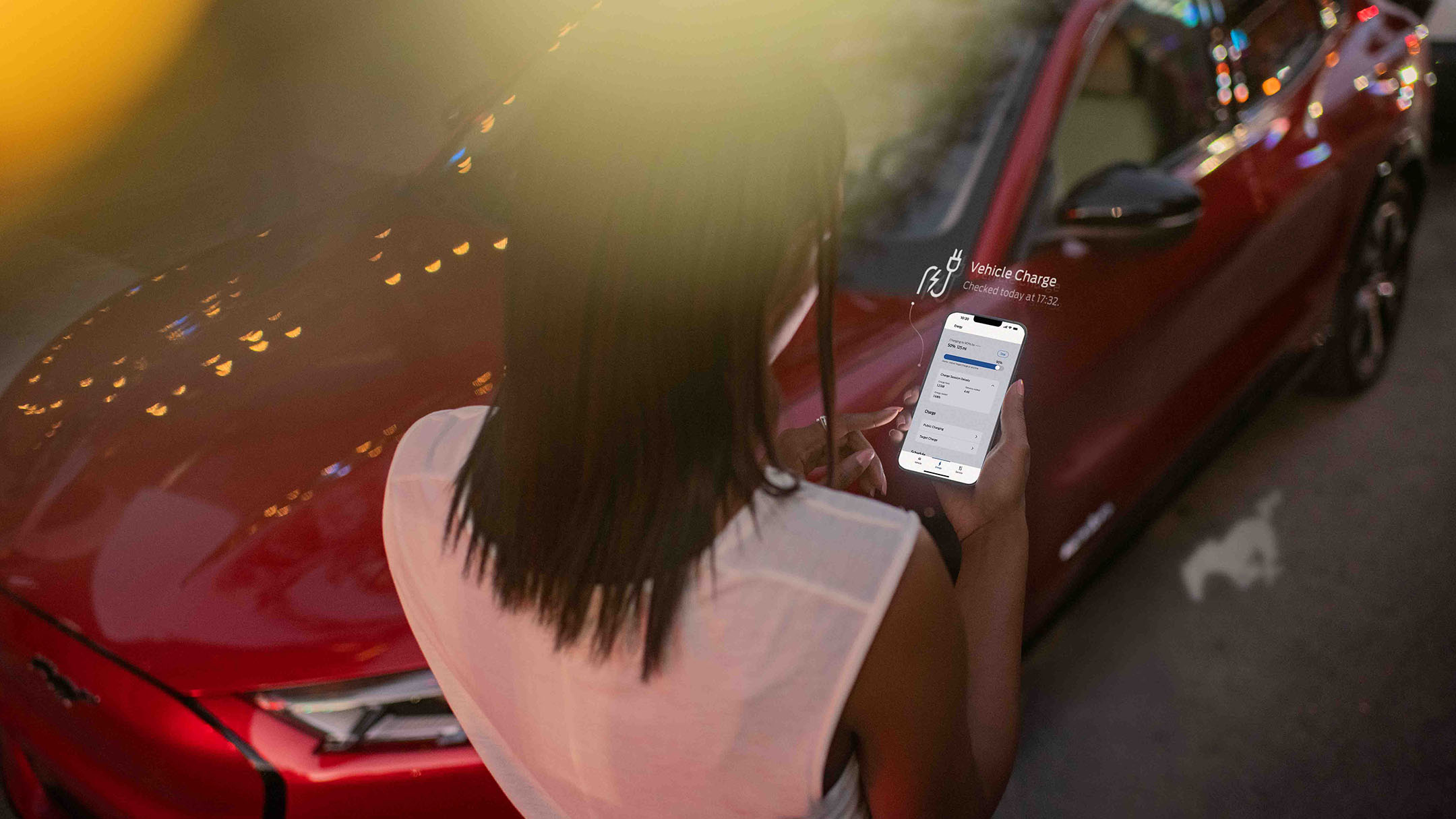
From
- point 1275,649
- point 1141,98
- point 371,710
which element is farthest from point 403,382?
point 1275,649

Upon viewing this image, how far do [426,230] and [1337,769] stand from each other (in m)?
2.03

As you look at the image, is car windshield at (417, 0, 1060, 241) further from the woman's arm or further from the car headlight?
the car headlight

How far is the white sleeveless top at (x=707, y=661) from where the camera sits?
0.69m

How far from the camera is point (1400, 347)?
342 cm

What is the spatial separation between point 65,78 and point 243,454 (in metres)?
4.00

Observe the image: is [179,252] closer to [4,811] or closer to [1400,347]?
[4,811]

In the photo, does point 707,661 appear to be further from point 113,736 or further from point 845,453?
point 113,736

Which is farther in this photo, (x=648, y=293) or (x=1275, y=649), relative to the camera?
(x=1275, y=649)

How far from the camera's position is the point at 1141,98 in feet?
7.19

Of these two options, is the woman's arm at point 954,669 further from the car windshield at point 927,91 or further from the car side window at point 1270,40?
the car side window at point 1270,40

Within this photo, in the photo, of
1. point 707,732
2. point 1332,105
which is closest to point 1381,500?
point 1332,105

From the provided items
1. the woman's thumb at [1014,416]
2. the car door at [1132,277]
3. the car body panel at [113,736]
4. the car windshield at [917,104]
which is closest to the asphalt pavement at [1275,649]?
the car door at [1132,277]

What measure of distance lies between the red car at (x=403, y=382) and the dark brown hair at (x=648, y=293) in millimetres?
387

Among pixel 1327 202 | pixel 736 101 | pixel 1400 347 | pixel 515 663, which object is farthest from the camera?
pixel 1400 347
